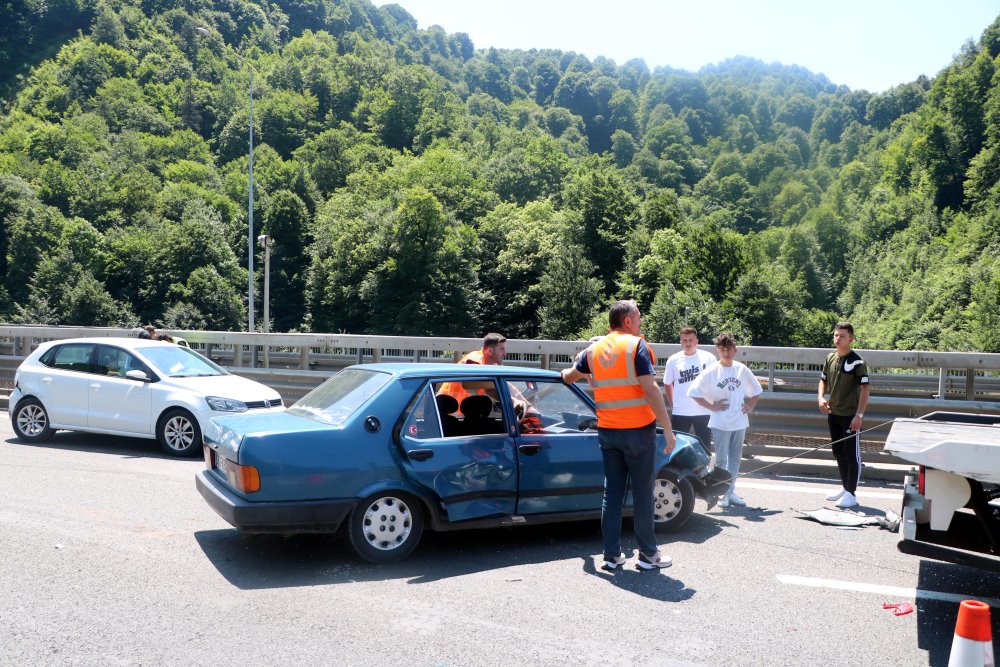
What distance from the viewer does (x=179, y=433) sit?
36.6 ft

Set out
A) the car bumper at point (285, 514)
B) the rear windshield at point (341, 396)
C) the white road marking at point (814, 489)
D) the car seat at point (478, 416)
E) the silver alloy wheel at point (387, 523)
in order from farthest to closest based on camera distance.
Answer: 1. the white road marking at point (814, 489)
2. the car seat at point (478, 416)
3. the rear windshield at point (341, 396)
4. the silver alloy wheel at point (387, 523)
5. the car bumper at point (285, 514)

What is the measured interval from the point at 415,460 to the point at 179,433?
19.4 feet

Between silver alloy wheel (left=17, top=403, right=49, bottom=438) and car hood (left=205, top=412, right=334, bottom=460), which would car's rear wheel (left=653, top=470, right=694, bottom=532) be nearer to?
car hood (left=205, top=412, right=334, bottom=460)

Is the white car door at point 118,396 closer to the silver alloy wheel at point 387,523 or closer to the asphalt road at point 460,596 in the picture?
the asphalt road at point 460,596

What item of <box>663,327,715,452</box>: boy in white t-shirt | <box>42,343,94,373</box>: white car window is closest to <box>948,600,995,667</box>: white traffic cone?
<box>663,327,715,452</box>: boy in white t-shirt

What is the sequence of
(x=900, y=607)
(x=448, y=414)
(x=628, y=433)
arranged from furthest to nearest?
(x=448, y=414) < (x=628, y=433) < (x=900, y=607)

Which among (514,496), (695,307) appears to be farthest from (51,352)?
(695,307)

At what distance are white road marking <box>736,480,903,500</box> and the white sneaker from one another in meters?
0.66

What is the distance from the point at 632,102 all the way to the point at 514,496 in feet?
608

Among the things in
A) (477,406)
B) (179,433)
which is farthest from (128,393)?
(477,406)

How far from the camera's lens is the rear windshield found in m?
6.43

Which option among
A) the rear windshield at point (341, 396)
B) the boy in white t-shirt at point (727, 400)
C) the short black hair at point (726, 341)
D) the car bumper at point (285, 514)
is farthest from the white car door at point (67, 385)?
the short black hair at point (726, 341)

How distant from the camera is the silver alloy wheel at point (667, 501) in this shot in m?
7.29

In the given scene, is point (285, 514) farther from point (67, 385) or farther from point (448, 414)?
point (67, 385)
